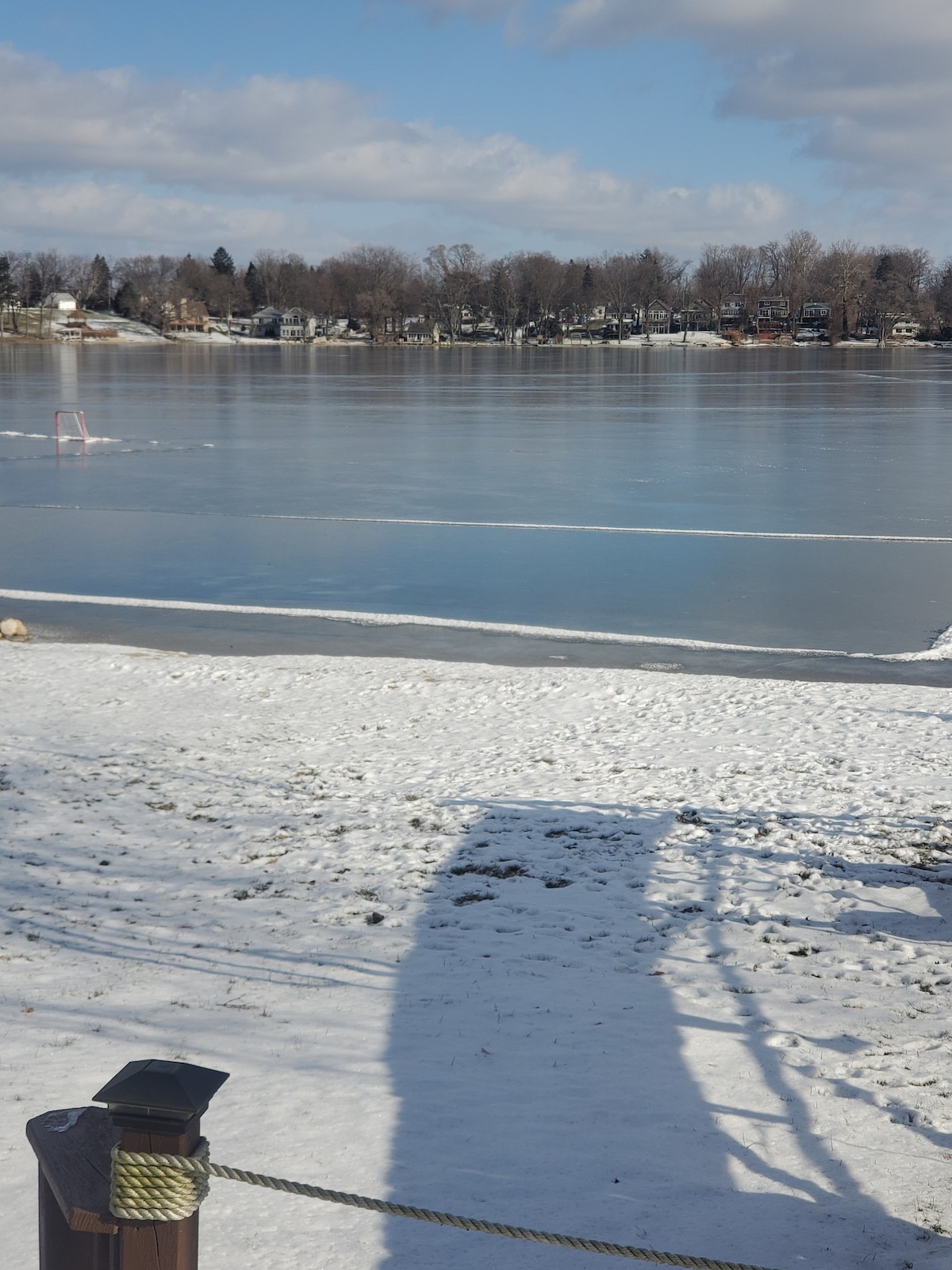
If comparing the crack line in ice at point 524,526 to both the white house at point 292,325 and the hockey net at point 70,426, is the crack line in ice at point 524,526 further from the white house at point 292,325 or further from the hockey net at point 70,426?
the white house at point 292,325

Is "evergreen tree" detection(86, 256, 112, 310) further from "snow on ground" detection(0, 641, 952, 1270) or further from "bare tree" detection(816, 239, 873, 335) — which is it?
"snow on ground" detection(0, 641, 952, 1270)

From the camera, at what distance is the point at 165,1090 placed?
2.01 m

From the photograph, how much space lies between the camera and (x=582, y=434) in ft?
113

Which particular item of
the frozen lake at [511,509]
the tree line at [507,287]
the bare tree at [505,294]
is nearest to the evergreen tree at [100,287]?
the tree line at [507,287]

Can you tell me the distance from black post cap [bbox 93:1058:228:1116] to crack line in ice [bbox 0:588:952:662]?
35.1 ft

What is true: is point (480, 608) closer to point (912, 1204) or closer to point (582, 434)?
point (912, 1204)

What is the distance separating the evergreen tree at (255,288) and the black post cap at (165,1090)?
639ft

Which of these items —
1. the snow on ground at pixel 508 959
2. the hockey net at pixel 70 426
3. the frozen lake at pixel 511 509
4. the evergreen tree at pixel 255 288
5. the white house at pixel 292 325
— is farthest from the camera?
the evergreen tree at pixel 255 288

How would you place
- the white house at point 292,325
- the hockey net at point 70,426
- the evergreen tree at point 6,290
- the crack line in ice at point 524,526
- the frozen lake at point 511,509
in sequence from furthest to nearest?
the white house at point 292,325
the evergreen tree at point 6,290
the hockey net at point 70,426
the crack line in ice at point 524,526
the frozen lake at point 511,509

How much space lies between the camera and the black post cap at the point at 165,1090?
78.5 inches

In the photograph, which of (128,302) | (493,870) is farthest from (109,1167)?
(128,302)

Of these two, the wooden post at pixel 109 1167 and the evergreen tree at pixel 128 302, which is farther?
the evergreen tree at pixel 128 302

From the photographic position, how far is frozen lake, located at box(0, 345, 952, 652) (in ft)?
48.6

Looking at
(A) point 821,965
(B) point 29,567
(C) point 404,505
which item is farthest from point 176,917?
(C) point 404,505
